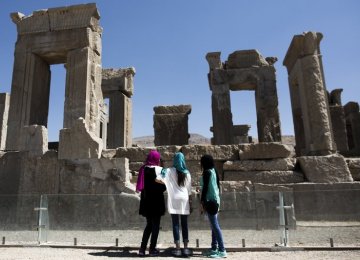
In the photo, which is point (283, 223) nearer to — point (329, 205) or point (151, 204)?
point (329, 205)

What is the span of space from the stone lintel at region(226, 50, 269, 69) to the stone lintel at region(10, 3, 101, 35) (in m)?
5.40

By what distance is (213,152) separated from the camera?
8.51m

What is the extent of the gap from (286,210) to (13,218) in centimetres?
486

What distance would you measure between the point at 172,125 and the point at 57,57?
4432 millimetres

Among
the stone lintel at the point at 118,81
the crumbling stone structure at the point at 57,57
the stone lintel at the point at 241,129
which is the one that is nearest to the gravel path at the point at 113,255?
the crumbling stone structure at the point at 57,57

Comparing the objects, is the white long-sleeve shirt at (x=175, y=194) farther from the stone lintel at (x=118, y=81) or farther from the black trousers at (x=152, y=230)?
the stone lintel at (x=118, y=81)

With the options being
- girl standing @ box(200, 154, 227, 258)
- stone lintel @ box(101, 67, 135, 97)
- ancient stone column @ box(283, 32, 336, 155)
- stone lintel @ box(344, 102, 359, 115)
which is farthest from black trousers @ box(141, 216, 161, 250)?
stone lintel @ box(344, 102, 359, 115)

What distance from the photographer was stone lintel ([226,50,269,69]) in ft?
43.6

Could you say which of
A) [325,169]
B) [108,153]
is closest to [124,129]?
[108,153]

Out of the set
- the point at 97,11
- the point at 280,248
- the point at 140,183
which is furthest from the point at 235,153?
the point at 97,11

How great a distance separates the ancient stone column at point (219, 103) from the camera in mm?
12422

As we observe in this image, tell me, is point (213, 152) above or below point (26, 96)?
below

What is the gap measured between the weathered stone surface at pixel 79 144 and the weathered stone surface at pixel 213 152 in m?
2.17

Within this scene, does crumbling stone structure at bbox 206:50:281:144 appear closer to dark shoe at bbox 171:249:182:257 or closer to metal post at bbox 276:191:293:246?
metal post at bbox 276:191:293:246
